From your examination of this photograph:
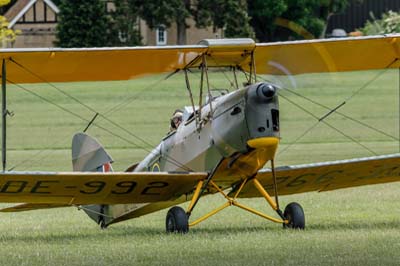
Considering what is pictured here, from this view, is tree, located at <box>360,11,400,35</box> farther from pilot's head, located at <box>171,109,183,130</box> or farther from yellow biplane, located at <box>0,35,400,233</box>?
pilot's head, located at <box>171,109,183,130</box>

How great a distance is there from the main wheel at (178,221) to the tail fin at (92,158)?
5.52 ft

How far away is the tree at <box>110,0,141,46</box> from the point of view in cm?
6569

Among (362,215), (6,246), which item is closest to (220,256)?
(6,246)

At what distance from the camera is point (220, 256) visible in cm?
1027

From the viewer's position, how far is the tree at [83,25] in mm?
64062

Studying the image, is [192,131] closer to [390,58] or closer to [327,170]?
[327,170]

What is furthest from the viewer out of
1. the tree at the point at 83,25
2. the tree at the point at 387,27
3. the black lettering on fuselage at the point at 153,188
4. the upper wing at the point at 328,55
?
the tree at the point at 83,25

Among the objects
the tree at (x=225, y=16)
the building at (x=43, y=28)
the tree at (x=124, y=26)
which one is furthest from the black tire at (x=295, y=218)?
the building at (x=43, y=28)

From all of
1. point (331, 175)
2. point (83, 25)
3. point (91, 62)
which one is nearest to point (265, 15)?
point (83, 25)

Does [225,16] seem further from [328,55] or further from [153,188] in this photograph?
[153,188]

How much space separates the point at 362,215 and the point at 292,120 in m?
23.9

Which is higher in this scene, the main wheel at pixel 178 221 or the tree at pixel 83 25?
the main wheel at pixel 178 221

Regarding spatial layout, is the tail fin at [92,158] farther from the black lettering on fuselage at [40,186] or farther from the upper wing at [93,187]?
the black lettering on fuselage at [40,186]

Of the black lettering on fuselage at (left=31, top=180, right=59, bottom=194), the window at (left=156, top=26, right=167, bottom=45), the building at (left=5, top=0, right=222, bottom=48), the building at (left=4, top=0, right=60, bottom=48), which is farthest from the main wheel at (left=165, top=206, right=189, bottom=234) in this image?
the window at (left=156, top=26, right=167, bottom=45)
